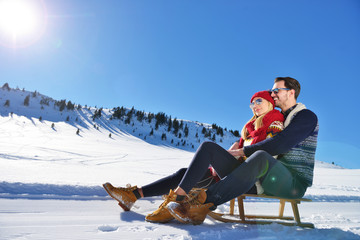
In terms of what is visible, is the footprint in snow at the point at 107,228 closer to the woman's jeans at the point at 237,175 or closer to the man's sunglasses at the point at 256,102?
the woman's jeans at the point at 237,175

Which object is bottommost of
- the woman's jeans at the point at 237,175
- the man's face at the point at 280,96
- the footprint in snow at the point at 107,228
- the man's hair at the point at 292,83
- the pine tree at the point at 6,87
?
the footprint in snow at the point at 107,228

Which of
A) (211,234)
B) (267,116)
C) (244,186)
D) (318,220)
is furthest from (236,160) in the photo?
(318,220)

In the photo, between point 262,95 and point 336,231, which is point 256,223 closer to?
point 336,231

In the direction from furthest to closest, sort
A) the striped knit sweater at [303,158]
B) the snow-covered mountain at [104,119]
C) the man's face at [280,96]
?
the snow-covered mountain at [104,119]
the man's face at [280,96]
the striped knit sweater at [303,158]

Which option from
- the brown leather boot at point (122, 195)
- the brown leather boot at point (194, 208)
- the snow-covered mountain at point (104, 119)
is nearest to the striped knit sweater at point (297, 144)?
the brown leather boot at point (194, 208)

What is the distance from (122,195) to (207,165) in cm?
98

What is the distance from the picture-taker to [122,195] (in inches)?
84.9

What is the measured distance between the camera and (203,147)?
6.31ft

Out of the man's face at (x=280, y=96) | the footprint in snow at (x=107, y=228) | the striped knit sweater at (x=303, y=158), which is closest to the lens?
the footprint in snow at (x=107, y=228)

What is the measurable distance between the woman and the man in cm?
10

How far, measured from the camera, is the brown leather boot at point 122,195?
2117mm

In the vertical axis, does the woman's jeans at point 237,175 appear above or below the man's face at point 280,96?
below

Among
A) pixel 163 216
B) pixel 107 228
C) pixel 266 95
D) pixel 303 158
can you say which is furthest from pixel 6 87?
pixel 303 158

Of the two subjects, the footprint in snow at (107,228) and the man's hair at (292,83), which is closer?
the footprint in snow at (107,228)
